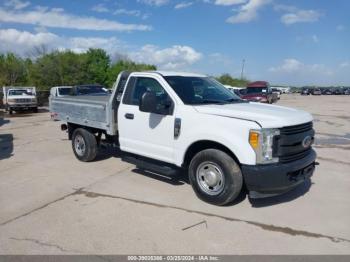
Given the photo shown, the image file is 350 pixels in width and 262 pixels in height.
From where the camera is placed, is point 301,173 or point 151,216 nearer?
point 151,216

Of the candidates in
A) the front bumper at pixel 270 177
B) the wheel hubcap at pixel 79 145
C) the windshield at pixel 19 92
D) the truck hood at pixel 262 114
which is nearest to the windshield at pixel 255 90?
the windshield at pixel 19 92

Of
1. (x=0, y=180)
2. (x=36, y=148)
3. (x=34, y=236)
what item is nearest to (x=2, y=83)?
(x=36, y=148)

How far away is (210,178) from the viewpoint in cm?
537

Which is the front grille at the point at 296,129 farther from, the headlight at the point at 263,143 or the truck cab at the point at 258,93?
the truck cab at the point at 258,93

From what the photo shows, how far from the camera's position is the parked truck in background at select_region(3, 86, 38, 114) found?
24.6 metres

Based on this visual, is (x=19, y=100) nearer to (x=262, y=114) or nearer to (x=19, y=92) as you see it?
(x=19, y=92)

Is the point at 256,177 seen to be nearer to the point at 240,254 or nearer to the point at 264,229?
the point at 264,229

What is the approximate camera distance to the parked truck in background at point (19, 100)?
24609 millimetres

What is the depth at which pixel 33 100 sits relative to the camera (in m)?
25.5

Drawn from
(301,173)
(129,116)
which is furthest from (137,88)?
(301,173)

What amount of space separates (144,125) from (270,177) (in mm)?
2497

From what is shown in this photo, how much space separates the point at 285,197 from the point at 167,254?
2.59 metres

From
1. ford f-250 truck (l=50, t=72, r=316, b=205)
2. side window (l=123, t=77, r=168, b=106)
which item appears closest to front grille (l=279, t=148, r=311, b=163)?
ford f-250 truck (l=50, t=72, r=316, b=205)

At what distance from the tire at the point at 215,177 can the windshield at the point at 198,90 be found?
103cm
